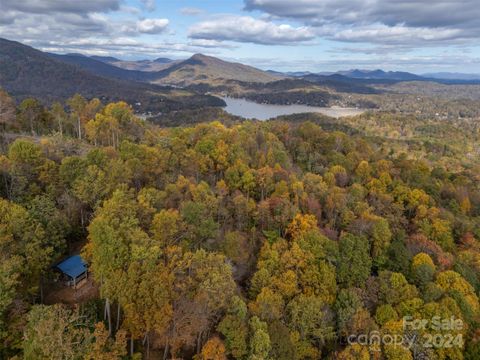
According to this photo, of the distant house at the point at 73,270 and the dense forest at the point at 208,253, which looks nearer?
the dense forest at the point at 208,253

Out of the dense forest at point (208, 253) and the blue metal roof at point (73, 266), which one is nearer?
the dense forest at point (208, 253)

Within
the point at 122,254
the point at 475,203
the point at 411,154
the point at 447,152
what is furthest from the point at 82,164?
the point at 447,152

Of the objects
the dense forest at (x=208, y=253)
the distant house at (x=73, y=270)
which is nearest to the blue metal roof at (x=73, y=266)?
the distant house at (x=73, y=270)

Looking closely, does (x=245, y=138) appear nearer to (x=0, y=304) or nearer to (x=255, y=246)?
(x=255, y=246)

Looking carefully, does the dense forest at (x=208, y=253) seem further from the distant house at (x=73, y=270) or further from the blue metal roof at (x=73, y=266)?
the blue metal roof at (x=73, y=266)

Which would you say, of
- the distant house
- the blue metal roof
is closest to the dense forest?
the distant house
